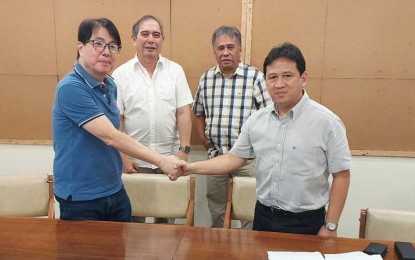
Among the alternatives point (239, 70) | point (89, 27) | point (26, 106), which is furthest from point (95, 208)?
point (26, 106)

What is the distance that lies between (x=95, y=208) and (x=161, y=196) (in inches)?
21.3

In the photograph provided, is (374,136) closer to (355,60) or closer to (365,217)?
(355,60)

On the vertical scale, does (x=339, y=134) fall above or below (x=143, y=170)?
above

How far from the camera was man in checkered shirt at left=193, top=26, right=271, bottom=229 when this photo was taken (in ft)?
8.97

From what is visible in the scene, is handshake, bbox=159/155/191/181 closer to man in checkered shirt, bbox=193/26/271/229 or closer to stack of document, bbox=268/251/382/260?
man in checkered shirt, bbox=193/26/271/229

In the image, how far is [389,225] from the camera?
191cm

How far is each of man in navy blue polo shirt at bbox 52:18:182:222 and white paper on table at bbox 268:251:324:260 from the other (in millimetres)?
946

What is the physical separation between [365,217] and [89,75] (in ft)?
5.55

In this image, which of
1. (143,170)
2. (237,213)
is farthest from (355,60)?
(143,170)

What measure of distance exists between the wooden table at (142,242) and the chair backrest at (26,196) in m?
0.53

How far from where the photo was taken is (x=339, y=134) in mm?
1795

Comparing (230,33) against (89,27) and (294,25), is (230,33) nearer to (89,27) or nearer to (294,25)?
(294,25)

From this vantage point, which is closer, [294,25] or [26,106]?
[294,25]

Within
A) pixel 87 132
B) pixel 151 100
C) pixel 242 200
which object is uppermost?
pixel 151 100
